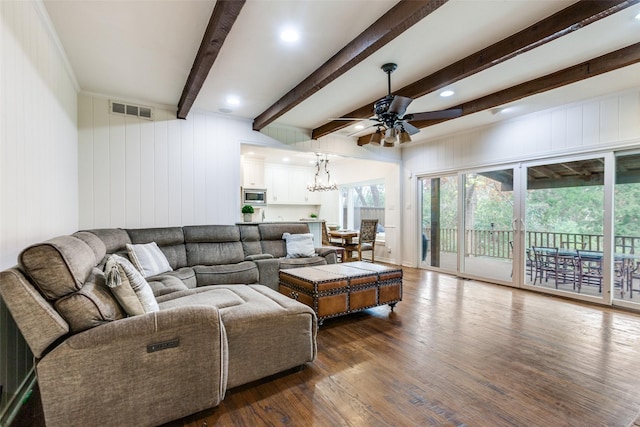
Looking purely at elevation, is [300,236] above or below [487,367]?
above

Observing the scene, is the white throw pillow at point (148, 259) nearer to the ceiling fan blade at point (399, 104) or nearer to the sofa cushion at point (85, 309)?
the sofa cushion at point (85, 309)

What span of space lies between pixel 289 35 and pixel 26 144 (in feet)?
6.73

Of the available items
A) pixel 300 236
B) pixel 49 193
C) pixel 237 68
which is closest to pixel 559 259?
pixel 300 236

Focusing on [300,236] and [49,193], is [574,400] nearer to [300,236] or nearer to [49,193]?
[300,236]

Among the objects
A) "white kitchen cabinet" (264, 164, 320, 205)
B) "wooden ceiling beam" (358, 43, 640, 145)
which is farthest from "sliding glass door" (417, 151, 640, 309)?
"white kitchen cabinet" (264, 164, 320, 205)

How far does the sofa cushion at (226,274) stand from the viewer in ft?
11.7

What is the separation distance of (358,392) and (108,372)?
1.42 m

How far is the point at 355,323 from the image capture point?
10.4ft

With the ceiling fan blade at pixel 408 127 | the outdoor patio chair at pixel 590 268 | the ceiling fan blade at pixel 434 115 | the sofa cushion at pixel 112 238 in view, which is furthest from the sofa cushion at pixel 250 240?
the outdoor patio chair at pixel 590 268

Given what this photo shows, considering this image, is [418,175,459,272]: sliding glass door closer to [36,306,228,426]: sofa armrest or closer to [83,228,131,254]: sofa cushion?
[36,306,228,426]: sofa armrest

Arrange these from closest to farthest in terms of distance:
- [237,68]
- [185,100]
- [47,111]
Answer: [47,111] < [237,68] < [185,100]

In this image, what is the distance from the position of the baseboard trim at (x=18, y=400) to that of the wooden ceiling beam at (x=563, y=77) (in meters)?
5.11

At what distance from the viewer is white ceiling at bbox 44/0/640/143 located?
7.19 feet

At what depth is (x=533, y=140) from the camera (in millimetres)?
4504
